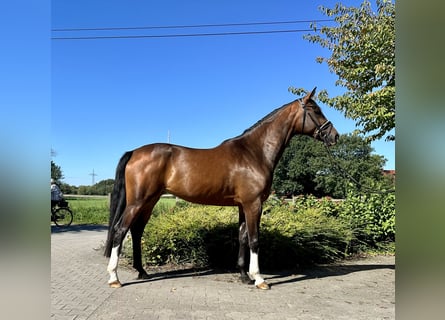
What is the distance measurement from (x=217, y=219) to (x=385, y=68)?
405cm

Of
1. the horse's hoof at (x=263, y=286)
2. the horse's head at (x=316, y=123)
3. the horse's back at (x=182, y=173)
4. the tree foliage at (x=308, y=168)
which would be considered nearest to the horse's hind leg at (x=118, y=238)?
the horse's back at (x=182, y=173)

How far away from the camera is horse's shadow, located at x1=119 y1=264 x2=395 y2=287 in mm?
5185

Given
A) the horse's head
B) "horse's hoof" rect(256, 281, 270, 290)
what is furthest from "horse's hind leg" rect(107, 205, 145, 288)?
the horse's head

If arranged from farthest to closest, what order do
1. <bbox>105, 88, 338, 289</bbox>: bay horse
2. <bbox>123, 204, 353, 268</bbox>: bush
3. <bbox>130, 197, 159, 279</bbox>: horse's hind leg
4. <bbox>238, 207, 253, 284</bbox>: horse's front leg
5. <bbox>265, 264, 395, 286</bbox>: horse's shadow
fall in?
<bbox>123, 204, 353, 268</bbox>: bush → <bbox>265, 264, 395, 286</bbox>: horse's shadow → <bbox>130, 197, 159, 279</bbox>: horse's hind leg → <bbox>238, 207, 253, 284</bbox>: horse's front leg → <bbox>105, 88, 338, 289</bbox>: bay horse

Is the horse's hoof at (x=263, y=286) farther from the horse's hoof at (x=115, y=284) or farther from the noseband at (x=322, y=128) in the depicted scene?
the noseband at (x=322, y=128)

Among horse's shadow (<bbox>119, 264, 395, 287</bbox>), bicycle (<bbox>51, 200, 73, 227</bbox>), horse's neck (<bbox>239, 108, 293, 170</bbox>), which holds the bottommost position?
bicycle (<bbox>51, 200, 73, 227</bbox>)

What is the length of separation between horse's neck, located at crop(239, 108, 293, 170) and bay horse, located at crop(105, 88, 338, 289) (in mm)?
15

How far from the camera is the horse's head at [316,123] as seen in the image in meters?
4.98

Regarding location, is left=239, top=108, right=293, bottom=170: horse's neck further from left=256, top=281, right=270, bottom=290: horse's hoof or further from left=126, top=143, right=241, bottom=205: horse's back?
left=256, top=281, right=270, bottom=290: horse's hoof

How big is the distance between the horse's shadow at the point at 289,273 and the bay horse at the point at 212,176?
35 centimetres

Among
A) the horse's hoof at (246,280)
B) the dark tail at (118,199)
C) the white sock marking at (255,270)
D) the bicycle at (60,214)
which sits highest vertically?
the dark tail at (118,199)
